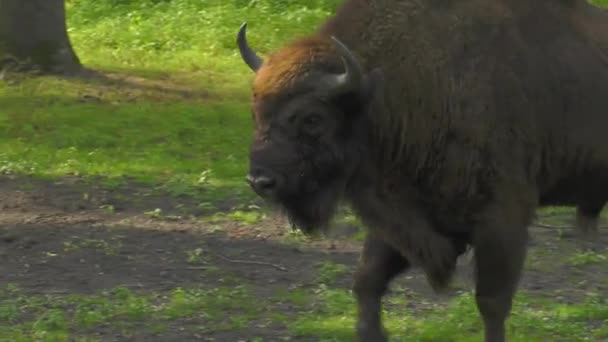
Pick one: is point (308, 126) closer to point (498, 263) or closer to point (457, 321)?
point (498, 263)

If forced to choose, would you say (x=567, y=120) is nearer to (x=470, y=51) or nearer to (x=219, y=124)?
(x=470, y=51)

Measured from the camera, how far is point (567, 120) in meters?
7.28

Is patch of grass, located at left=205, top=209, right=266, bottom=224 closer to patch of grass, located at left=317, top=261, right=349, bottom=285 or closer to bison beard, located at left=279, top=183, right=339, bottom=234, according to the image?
patch of grass, located at left=317, top=261, right=349, bottom=285

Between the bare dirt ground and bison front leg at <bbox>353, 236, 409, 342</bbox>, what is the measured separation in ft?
1.56

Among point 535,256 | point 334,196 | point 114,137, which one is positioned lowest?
point 114,137

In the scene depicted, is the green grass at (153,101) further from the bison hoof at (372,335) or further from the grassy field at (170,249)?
the bison hoof at (372,335)

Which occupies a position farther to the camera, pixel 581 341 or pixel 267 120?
pixel 581 341

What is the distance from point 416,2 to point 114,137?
17.3ft

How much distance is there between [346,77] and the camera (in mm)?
6617

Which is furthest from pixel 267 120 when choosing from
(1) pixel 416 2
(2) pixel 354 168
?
(1) pixel 416 2

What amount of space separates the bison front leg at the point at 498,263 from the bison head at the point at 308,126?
0.71 meters

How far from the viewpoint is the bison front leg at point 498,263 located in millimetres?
6883

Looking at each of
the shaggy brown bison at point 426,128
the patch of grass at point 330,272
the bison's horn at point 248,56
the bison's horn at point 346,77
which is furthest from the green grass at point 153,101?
the bison's horn at point 346,77

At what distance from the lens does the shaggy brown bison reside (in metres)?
6.69
